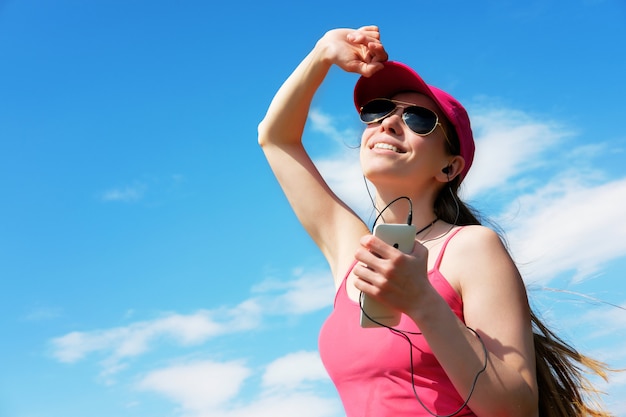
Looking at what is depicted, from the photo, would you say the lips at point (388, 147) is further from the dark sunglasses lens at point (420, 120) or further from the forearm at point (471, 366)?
the forearm at point (471, 366)

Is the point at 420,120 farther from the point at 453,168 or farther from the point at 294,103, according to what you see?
the point at 294,103

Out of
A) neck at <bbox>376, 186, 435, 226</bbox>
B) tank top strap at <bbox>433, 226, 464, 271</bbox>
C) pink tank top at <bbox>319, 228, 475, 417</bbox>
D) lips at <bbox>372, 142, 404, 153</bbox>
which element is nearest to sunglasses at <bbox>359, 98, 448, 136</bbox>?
lips at <bbox>372, 142, 404, 153</bbox>

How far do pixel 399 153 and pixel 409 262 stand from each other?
101 cm

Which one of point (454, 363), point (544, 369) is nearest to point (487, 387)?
point (454, 363)

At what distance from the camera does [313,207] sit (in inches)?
181

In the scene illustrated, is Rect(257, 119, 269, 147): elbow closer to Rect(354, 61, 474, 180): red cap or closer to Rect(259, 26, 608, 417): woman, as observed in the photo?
Rect(259, 26, 608, 417): woman

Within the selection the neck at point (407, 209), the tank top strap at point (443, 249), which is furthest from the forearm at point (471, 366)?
the neck at point (407, 209)

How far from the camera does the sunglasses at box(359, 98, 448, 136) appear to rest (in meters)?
4.12

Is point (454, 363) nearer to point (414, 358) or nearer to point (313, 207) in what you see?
point (414, 358)

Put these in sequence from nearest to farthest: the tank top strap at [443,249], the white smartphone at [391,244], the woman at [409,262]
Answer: the white smartphone at [391,244] < the woman at [409,262] < the tank top strap at [443,249]

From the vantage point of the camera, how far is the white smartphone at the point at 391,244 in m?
3.18

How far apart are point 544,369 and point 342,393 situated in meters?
0.99

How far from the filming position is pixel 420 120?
4141 mm

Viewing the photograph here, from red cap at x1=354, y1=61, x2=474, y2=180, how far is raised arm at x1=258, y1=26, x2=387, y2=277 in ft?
0.34
